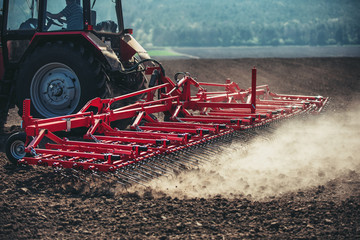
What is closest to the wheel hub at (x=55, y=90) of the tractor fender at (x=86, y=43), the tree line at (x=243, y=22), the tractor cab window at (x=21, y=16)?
the tractor fender at (x=86, y=43)

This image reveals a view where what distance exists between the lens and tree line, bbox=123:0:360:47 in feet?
173

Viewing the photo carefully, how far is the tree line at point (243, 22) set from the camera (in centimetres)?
5266

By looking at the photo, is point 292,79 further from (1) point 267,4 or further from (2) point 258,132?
(1) point 267,4

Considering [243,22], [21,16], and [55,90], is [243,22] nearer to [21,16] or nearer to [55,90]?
[21,16]

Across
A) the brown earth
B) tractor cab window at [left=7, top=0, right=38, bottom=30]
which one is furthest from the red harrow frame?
tractor cab window at [left=7, top=0, right=38, bottom=30]

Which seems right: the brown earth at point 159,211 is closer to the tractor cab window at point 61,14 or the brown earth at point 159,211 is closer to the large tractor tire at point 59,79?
the large tractor tire at point 59,79

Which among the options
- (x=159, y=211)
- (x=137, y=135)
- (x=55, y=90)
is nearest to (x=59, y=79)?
(x=55, y=90)

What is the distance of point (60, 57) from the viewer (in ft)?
18.8

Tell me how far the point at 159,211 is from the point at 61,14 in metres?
3.74

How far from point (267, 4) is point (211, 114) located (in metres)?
85.6

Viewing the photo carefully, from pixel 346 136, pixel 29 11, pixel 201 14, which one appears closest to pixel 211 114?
pixel 346 136

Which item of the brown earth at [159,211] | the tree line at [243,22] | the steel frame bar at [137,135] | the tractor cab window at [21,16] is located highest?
the tree line at [243,22]

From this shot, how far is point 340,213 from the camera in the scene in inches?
129

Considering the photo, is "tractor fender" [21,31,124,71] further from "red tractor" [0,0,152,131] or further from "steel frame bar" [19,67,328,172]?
"steel frame bar" [19,67,328,172]
